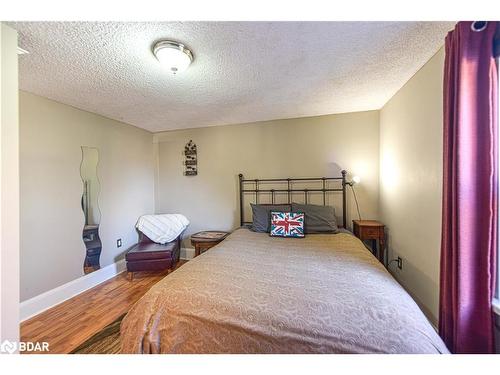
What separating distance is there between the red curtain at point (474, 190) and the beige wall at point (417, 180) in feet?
1.57

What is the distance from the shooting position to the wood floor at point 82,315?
1685mm

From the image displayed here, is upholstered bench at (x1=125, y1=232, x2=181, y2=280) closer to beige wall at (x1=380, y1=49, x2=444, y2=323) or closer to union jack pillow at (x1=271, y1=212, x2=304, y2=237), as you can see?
union jack pillow at (x1=271, y1=212, x2=304, y2=237)

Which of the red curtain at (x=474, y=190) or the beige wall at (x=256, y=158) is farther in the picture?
the beige wall at (x=256, y=158)

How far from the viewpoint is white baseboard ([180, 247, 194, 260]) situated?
3469 millimetres

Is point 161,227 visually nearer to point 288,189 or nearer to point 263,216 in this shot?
point 263,216

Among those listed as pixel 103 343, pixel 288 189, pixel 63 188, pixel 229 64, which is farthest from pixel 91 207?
pixel 288 189

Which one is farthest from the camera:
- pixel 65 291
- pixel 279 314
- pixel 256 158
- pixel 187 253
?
pixel 187 253

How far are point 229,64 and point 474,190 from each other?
1799 millimetres

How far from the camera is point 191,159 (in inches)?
138

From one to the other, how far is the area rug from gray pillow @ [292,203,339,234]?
7.01ft

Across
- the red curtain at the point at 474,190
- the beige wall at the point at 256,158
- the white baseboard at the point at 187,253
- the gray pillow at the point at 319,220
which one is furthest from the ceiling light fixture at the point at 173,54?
the white baseboard at the point at 187,253

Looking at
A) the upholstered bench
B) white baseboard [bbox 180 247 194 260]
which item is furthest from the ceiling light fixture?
white baseboard [bbox 180 247 194 260]

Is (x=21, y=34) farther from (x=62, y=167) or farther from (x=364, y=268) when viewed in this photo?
(x=364, y=268)

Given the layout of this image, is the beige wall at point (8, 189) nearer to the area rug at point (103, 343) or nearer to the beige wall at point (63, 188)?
the area rug at point (103, 343)
